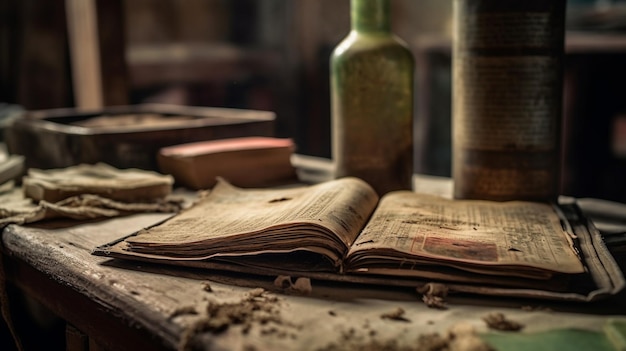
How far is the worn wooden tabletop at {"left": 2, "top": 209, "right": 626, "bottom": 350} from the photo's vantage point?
59 centimetres

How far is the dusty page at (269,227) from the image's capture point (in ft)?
2.40

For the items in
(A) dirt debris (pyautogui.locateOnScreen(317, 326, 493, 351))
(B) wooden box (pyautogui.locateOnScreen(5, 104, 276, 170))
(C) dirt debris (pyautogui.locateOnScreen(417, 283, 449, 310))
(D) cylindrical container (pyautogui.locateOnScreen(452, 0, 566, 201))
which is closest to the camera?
(A) dirt debris (pyautogui.locateOnScreen(317, 326, 493, 351))

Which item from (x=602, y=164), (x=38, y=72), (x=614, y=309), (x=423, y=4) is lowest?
(x=602, y=164)

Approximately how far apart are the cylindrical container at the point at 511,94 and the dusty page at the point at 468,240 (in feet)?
0.29

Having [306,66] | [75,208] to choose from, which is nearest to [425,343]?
[75,208]

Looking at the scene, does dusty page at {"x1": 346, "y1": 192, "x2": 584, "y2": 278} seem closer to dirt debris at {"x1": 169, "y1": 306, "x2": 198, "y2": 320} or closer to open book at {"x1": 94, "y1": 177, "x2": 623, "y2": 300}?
open book at {"x1": 94, "y1": 177, "x2": 623, "y2": 300}

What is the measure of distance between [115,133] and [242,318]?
2.54 feet

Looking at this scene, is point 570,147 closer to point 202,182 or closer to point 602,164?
point 602,164

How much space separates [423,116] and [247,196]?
259 centimetres

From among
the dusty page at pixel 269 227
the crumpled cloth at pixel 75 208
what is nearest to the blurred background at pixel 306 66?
the crumpled cloth at pixel 75 208

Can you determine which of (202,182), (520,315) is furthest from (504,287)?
(202,182)

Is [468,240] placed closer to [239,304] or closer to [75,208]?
[239,304]

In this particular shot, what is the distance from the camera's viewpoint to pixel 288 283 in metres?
0.72

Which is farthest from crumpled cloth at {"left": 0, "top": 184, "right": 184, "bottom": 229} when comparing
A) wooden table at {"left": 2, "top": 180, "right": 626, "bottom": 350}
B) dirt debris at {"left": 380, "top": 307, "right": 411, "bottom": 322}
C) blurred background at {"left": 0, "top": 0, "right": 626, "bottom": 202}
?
blurred background at {"left": 0, "top": 0, "right": 626, "bottom": 202}
